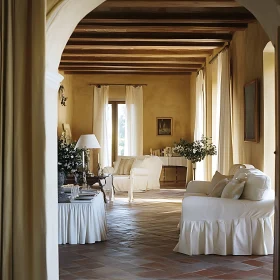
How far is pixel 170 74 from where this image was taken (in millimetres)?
15234

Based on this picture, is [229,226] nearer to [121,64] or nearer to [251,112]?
[251,112]

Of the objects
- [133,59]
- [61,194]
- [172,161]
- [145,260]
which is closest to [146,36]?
[133,59]

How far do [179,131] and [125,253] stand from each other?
10.2 meters

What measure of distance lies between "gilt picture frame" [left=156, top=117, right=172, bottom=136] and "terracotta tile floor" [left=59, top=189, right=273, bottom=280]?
813 centimetres

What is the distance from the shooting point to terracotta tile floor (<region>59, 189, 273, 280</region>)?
4.95m

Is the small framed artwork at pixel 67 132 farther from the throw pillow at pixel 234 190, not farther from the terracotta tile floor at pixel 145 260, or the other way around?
the throw pillow at pixel 234 190

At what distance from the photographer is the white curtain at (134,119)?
15445mm

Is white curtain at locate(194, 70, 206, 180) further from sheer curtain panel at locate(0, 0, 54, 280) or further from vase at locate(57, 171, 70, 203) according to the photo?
sheer curtain panel at locate(0, 0, 54, 280)

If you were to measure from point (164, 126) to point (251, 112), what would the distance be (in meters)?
8.08

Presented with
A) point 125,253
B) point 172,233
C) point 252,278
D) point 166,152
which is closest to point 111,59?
point 166,152

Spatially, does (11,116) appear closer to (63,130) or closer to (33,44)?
(33,44)

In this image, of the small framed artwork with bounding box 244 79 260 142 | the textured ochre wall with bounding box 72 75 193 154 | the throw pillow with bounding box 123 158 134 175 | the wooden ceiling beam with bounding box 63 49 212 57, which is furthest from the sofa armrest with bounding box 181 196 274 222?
the textured ochre wall with bounding box 72 75 193 154

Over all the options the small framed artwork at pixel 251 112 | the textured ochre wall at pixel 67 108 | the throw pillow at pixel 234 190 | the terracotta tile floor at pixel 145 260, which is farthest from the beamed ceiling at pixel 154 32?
the terracotta tile floor at pixel 145 260

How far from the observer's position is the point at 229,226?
226 inches
